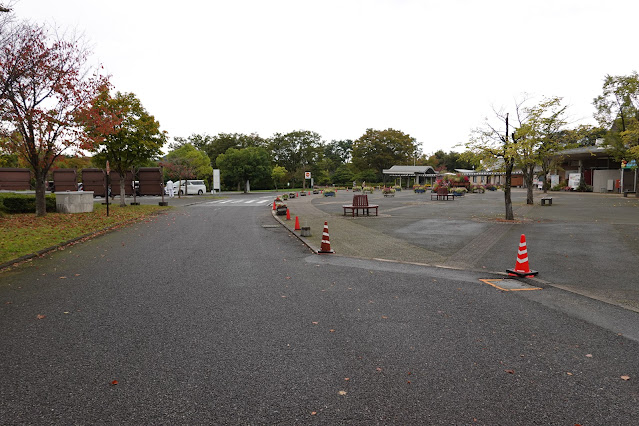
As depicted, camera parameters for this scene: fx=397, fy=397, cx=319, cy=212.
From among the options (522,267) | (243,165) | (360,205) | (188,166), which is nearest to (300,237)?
(522,267)

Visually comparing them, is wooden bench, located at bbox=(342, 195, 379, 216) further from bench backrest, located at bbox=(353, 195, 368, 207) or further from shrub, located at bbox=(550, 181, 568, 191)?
shrub, located at bbox=(550, 181, 568, 191)

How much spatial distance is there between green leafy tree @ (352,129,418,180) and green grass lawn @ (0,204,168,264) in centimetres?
6550

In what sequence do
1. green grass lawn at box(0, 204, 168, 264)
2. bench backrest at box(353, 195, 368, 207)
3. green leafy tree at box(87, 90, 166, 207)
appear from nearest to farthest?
green grass lawn at box(0, 204, 168, 264)
bench backrest at box(353, 195, 368, 207)
green leafy tree at box(87, 90, 166, 207)

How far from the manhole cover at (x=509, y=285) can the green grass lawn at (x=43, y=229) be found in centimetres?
986

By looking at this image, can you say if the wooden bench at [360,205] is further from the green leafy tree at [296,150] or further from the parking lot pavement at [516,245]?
the green leafy tree at [296,150]

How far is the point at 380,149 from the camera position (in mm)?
81375

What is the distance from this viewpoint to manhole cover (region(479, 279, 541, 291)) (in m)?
6.69

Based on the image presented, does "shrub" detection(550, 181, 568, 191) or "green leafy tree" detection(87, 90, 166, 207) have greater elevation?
"green leafy tree" detection(87, 90, 166, 207)

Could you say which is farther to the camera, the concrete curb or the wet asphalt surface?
the concrete curb

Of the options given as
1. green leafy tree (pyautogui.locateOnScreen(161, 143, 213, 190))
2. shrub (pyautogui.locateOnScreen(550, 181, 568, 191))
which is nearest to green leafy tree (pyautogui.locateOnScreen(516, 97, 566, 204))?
shrub (pyautogui.locateOnScreen(550, 181, 568, 191))

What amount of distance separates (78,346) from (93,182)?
39.8 meters

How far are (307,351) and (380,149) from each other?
7963 centimetres

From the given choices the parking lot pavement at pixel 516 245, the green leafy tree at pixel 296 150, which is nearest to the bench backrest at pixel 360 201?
the parking lot pavement at pixel 516 245

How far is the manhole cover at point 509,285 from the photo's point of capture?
22.0 feet
